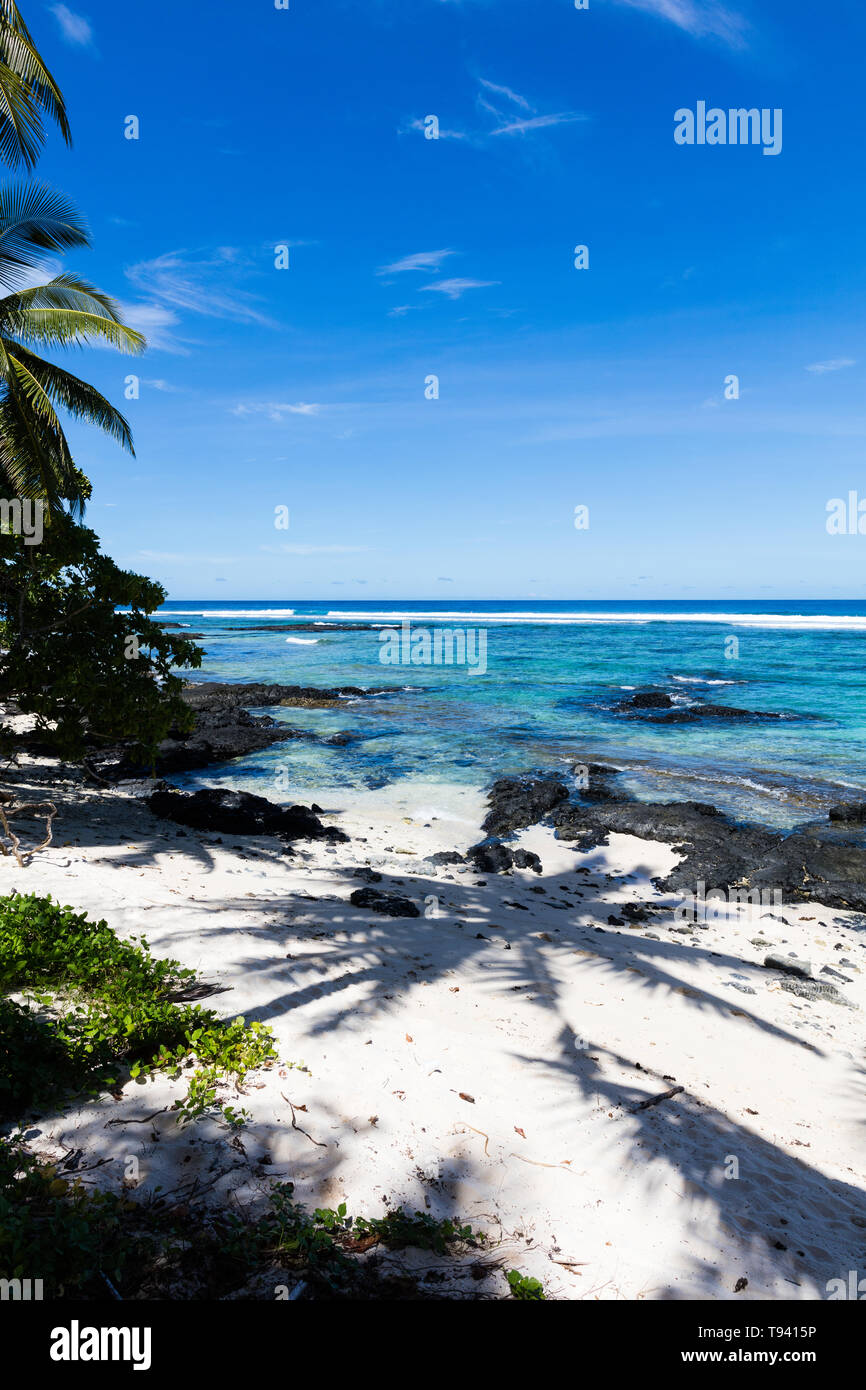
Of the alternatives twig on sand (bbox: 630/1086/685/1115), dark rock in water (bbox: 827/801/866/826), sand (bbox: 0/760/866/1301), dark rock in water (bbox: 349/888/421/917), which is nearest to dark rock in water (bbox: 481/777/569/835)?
sand (bbox: 0/760/866/1301)

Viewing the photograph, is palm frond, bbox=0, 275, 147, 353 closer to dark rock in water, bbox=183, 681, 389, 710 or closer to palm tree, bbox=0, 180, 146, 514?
palm tree, bbox=0, 180, 146, 514

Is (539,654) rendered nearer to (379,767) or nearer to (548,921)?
(379,767)

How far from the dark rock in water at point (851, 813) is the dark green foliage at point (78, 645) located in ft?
43.8

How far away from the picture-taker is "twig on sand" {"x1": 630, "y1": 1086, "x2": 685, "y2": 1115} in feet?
14.2

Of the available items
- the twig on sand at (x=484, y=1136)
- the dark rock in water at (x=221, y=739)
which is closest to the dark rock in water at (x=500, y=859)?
the twig on sand at (x=484, y=1136)

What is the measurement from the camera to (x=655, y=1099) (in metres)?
4.46

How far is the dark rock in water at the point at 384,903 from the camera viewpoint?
7695 millimetres

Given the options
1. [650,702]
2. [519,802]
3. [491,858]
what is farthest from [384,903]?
[650,702]

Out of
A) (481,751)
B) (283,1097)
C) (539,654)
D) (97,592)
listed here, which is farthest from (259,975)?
(539,654)

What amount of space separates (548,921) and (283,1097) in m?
5.17

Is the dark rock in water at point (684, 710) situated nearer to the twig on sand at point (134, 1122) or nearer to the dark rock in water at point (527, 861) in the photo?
the dark rock in water at point (527, 861)

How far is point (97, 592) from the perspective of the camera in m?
9.28

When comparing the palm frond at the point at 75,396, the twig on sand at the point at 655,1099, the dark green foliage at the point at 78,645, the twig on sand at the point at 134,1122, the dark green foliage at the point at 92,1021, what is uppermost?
the palm frond at the point at 75,396
